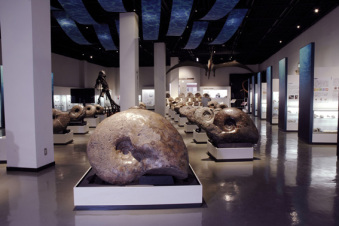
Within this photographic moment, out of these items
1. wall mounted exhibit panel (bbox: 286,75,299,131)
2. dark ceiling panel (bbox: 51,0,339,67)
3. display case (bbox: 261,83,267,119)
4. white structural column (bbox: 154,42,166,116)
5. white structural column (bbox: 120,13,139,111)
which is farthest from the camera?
display case (bbox: 261,83,267,119)

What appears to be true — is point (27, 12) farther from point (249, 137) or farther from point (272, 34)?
point (272, 34)

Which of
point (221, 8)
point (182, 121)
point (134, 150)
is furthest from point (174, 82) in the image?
point (134, 150)

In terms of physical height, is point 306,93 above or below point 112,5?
below

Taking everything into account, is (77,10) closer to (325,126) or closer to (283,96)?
(283,96)

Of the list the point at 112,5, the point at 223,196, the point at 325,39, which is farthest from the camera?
the point at 325,39

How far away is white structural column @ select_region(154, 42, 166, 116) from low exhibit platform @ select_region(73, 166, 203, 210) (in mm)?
12867

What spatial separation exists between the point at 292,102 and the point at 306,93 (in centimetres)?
249

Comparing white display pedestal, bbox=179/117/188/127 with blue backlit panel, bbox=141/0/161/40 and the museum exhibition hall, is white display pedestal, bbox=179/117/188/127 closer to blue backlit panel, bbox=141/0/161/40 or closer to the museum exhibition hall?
the museum exhibition hall

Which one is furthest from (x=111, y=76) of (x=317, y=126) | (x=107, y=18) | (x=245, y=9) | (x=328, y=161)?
(x=328, y=161)

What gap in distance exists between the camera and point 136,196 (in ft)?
12.5

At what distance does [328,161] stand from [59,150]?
706cm

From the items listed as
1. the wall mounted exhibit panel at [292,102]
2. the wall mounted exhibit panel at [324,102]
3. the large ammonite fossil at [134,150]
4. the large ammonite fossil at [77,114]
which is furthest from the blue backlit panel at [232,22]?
the large ammonite fossil at [134,150]

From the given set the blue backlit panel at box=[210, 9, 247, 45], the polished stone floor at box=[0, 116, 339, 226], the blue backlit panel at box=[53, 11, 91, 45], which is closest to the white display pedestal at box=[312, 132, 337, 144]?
the polished stone floor at box=[0, 116, 339, 226]

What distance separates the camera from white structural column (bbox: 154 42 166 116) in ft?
53.4
